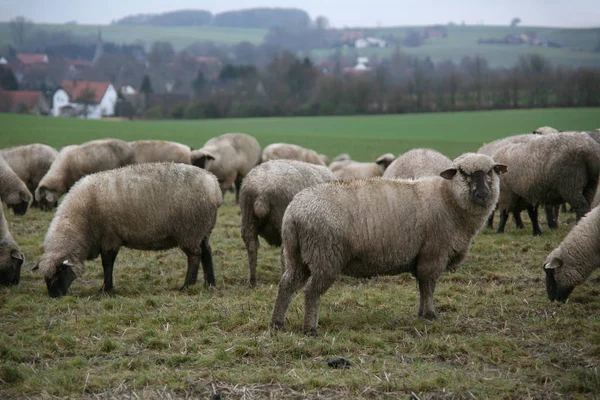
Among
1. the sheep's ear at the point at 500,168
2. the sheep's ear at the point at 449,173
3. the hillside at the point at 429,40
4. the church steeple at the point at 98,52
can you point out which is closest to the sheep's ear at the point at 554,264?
the sheep's ear at the point at 500,168

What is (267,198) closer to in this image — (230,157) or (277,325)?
(277,325)

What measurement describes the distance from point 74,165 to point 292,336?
12.8 metres

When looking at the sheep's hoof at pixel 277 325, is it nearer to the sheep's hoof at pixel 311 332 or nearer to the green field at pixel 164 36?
the sheep's hoof at pixel 311 332

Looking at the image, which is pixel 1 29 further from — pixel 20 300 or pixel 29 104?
pixel 20 300

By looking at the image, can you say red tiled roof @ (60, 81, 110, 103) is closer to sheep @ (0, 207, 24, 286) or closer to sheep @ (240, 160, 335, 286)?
sheep @ (0, 207, 24, 286)

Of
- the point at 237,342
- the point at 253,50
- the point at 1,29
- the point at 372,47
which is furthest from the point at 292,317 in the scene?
the point at 372,47

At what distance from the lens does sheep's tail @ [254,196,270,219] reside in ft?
34.6

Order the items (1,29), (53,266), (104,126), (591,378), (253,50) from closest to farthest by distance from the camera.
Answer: (591,378) → (53,266) → (104,126) → (1,29) → (253,50)

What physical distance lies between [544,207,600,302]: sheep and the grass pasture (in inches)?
10.5

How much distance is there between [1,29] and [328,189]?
167 feet

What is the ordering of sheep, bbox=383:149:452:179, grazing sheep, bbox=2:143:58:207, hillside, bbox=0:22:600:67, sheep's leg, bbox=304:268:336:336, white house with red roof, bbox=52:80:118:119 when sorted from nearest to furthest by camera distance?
sheep's leg, bbox=304:268:336:336 < sheep, bbox=383:149:452:179 < grazing sheep, bbox=2:143:58:207 < white house with red roof, bbox=52:80:118:119 < hillside, bbox=0:22:600:67

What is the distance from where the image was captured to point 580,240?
962 cm

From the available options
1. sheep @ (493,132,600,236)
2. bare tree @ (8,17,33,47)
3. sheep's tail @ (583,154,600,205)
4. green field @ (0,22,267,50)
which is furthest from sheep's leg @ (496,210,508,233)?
green field @ (0,22,267,50)

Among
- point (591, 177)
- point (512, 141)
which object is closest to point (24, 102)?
point (512, 141)
